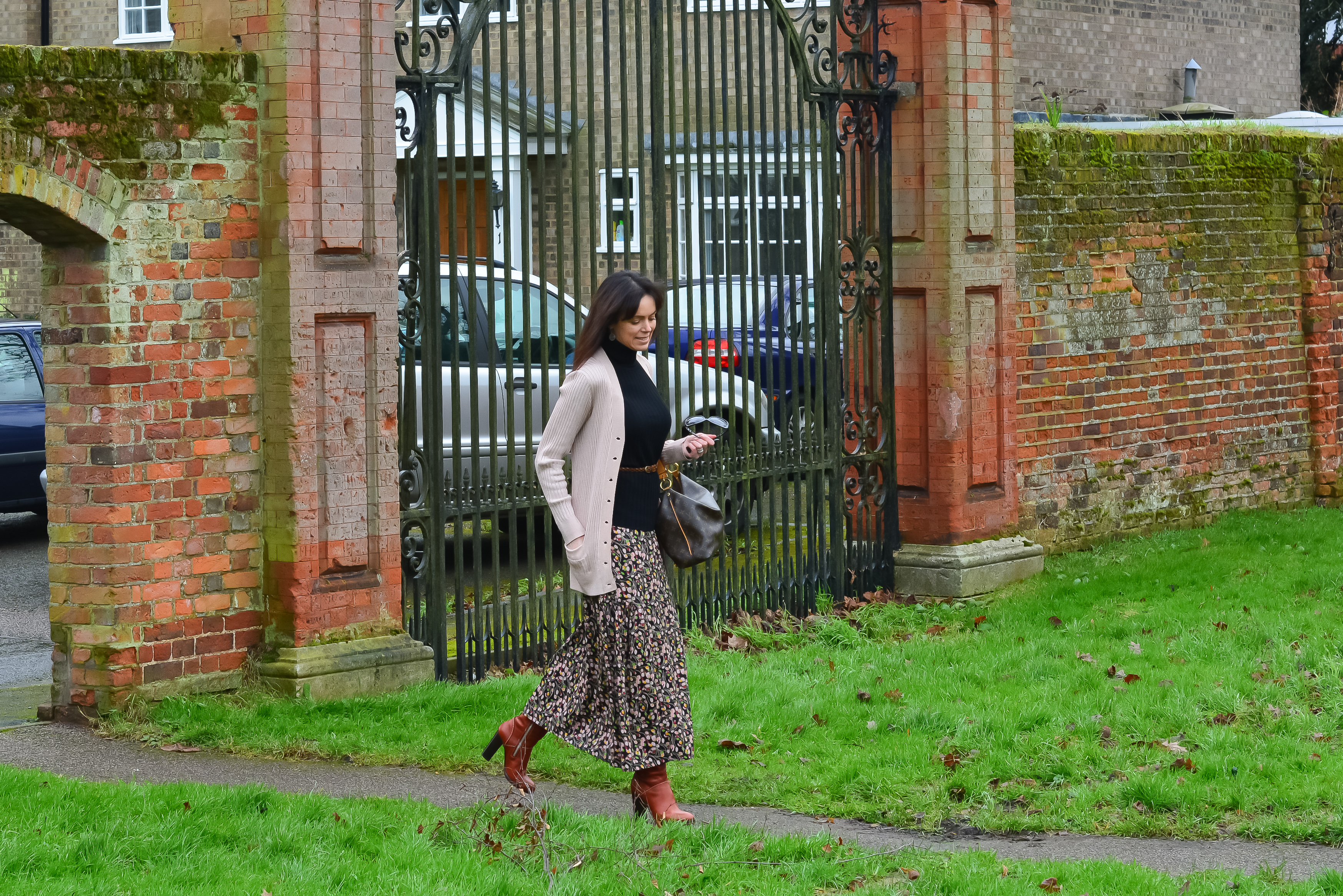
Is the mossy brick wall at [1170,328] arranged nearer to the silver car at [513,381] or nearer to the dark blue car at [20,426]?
the silver car at [513,381]

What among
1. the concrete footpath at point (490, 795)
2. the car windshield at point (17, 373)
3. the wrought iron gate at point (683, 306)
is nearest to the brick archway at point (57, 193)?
the wrought iron gate at point (683, 306)

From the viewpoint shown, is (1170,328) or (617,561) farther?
(1170,328)

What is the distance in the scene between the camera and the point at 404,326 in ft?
26.7

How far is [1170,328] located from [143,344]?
7.99m

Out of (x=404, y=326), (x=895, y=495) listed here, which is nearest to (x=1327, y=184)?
(x=895, y=495)

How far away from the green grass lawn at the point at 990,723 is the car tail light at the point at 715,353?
157 cm

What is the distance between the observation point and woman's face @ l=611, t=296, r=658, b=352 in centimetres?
585

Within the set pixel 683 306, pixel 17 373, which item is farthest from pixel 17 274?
pixel 683 306

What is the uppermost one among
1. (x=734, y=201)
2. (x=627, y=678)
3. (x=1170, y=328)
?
(x=734, y=201)

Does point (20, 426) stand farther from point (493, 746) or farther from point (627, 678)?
point (627, 678)

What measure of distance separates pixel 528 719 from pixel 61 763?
2023mm

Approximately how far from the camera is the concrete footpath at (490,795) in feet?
18.7

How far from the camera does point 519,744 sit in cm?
609

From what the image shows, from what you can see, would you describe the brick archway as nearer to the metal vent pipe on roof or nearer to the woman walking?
the woman walking
